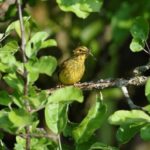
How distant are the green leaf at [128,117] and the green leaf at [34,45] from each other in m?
0.33

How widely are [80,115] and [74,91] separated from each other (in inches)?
102

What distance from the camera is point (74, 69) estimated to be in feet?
12.2

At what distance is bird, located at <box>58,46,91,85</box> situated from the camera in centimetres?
366

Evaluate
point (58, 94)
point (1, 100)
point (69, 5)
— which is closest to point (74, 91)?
point (58, 94)

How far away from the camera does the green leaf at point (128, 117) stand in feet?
8.20

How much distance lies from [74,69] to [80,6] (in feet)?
1.89

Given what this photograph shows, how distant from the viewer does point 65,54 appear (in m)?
5.27

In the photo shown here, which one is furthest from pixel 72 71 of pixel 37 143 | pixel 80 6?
pixel 37 143

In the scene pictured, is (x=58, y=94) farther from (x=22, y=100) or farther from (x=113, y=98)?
(x=113, y=98)

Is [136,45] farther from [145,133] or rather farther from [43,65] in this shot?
[43,65]

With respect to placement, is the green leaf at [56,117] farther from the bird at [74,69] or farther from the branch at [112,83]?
the bird at [74,69]

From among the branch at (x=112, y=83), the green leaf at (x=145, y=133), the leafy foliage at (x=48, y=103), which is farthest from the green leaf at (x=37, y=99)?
the branch at (x=112, y=83)

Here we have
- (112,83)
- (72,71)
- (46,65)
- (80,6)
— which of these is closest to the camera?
(46,65)

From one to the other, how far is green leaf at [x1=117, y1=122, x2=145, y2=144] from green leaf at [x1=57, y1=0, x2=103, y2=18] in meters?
0.76
